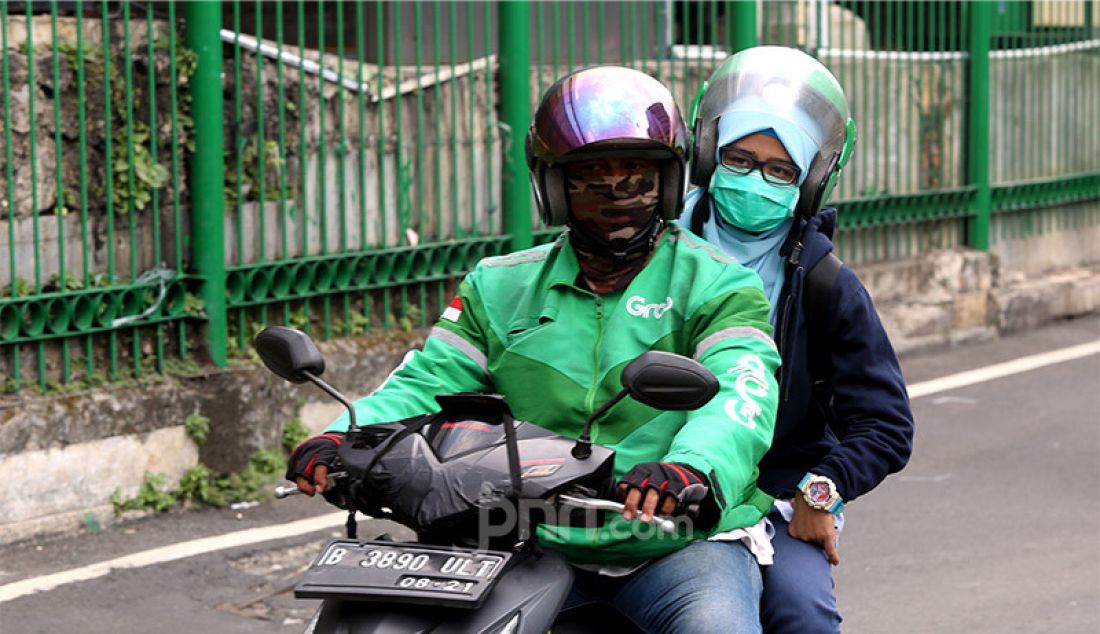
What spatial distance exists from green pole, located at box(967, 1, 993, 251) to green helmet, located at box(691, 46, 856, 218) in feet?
25.3

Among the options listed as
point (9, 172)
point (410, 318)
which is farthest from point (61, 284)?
point (410, 318)

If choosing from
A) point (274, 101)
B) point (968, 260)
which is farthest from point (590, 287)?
point (968, 260)

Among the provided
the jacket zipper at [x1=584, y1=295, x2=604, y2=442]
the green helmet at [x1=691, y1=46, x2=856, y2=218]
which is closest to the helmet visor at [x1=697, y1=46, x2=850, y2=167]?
the green helmet at [x1=691, y1=46, x2=856, y2=218]

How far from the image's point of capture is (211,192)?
23.9ft

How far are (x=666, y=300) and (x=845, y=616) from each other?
282 cm

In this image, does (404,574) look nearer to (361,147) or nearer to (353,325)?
(353,325)

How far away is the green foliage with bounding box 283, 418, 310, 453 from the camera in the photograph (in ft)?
24.6

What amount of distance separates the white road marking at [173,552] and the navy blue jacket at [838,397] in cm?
304

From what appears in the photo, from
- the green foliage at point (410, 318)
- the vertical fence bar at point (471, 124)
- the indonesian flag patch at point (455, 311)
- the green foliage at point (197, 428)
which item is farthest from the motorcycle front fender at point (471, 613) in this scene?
the vertical fence bar at point (471, 124)

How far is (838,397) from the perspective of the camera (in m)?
4.03

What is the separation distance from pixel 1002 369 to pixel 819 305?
6.76 m

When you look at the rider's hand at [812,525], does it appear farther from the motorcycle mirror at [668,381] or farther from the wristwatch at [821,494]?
the motorcycle mirror at [668,381]

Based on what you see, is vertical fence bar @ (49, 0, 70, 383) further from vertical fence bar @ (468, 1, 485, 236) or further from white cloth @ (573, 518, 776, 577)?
white cloth @ (573, 518, 776, 577)

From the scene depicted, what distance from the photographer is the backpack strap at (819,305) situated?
403 centimetres
